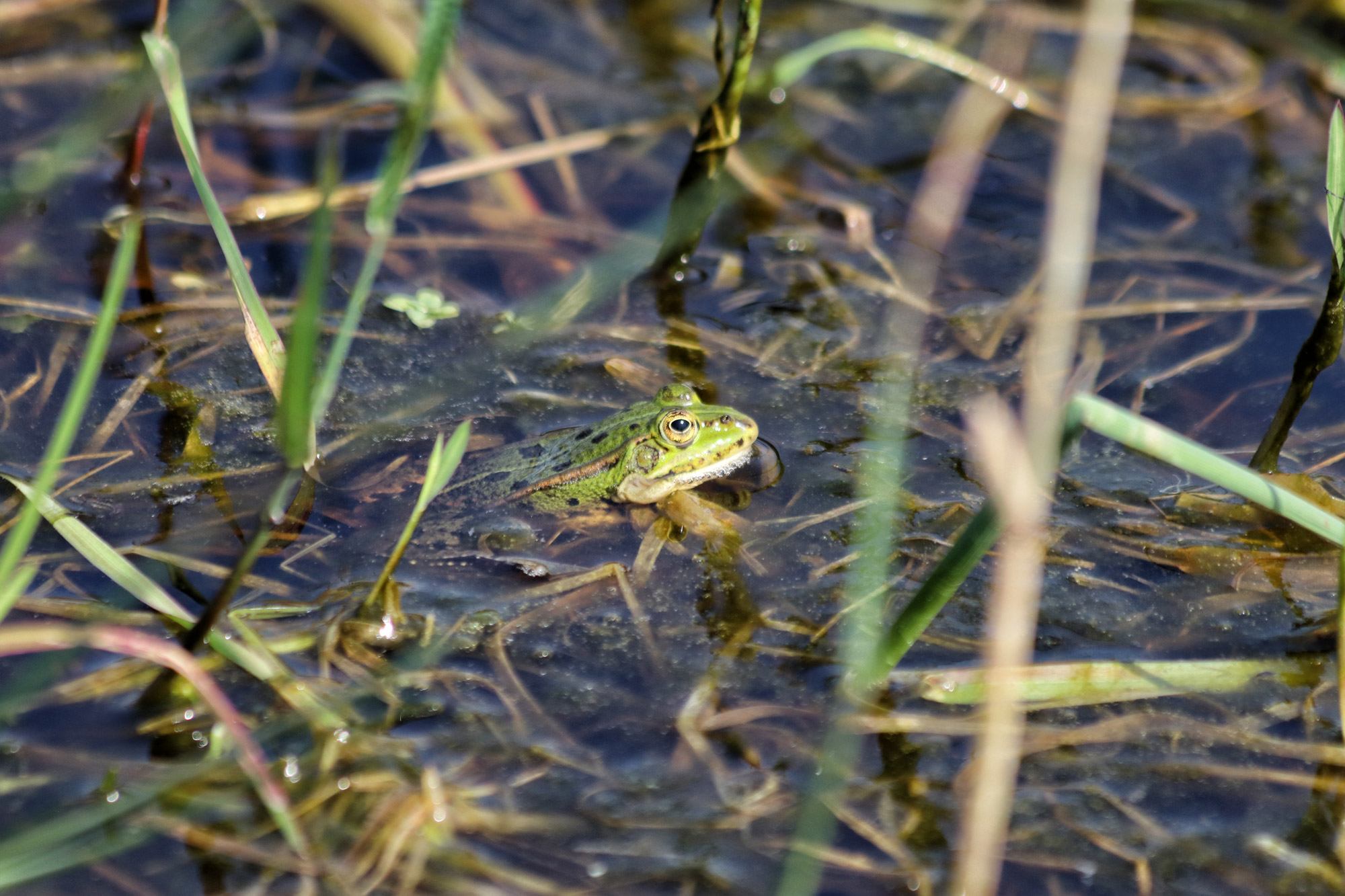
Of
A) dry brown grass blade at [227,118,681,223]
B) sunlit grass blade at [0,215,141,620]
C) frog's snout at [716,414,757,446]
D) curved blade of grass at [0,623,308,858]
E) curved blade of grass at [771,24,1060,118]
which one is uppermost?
curved blade of grass at [771,24,1060,118]

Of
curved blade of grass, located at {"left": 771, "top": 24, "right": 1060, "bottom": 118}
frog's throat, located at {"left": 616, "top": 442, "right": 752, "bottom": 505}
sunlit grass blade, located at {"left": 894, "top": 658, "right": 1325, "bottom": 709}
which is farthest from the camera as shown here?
curved blade of grass, located at {"left": 771, "top": 24, "right": 1060, "bottom": 118}

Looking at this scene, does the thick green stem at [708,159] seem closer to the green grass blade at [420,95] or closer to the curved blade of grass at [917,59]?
the curved blade of grass at [917,59]

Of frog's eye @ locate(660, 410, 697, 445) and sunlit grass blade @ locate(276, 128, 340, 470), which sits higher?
frog's eye @ locate(660, 410, 697, 445)

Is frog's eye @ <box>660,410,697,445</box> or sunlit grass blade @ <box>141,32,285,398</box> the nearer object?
sunlit grass blade @ <box>141,32,285,398</box>

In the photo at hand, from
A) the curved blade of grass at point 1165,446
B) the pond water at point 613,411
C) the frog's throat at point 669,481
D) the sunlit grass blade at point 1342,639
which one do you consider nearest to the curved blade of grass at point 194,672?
the pond water at point 613,411

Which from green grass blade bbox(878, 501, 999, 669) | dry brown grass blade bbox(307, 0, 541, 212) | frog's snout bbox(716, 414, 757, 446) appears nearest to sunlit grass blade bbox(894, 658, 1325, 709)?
green grass blade bbox(878, 501, 999, 669)

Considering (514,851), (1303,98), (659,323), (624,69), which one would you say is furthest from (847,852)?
(1303,98)

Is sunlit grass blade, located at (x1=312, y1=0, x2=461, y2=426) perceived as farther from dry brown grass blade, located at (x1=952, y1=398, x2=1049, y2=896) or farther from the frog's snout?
the frog's snout
